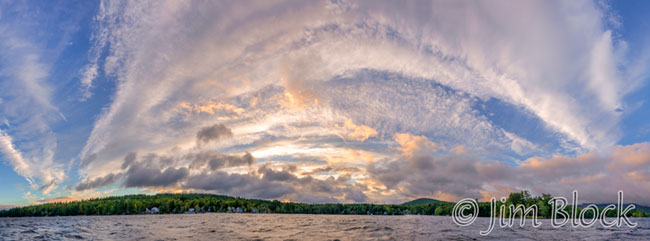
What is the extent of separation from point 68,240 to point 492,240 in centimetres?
5914

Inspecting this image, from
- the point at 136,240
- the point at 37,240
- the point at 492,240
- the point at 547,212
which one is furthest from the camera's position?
the point at 547,212

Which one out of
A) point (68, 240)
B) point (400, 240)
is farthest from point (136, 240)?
point (400, 240)

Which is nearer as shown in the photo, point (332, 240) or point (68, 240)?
point (332, 240)

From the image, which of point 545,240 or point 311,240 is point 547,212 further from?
point 311,240

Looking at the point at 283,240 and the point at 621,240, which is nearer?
the point at 283,240

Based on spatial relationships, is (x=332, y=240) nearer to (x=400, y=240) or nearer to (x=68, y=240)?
(x=400, y=240)

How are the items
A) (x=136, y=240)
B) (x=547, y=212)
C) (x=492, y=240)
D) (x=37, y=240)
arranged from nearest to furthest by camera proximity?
(x=492, y=240) → (x=136, y=240) → (x=37, y=240) → (x=547, y=212)

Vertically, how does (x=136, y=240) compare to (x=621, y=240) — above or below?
below

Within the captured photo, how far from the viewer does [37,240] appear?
43750 mm

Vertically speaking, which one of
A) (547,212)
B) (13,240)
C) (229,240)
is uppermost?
(229,240)

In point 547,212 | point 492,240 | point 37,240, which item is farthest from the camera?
point 547,212

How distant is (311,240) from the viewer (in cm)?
3934

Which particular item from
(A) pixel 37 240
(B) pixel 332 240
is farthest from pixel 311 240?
(A) pixel 37 240

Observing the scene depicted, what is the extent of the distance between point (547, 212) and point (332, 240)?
21990 cm
